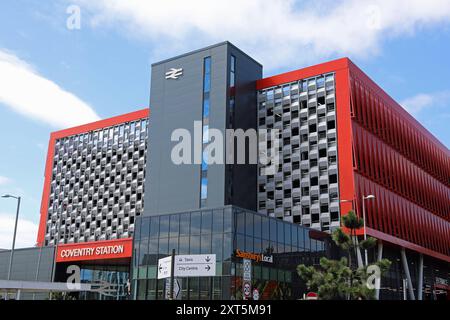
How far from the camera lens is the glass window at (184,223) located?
51.5 metres

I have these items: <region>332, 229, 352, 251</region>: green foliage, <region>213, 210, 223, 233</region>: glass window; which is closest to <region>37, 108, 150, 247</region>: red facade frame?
<region>213, 210, 223, 233</region>: glass window

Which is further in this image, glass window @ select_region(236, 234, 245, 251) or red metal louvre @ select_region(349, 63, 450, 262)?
red metal louvre @ select_region(349, 63, 450, 262)

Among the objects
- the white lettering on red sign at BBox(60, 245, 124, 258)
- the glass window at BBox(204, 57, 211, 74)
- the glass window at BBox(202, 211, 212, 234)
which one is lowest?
the white lettering on red sign at BBox(60, 245, 124, 258)

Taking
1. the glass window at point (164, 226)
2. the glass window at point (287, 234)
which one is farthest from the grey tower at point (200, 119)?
the glass window at point (164, 226)

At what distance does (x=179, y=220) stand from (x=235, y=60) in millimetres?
28465

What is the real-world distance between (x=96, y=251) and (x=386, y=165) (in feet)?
135

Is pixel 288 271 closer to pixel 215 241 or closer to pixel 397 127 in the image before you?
pixel 215 241

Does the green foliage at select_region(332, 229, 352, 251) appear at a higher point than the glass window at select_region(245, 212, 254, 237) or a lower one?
lower

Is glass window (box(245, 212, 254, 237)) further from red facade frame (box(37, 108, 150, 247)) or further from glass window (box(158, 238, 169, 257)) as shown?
red facade frame (box(37, 108, 150, 247))

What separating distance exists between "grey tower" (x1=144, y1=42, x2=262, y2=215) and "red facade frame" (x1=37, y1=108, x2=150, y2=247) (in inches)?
680

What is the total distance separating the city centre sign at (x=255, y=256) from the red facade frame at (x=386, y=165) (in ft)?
40.9

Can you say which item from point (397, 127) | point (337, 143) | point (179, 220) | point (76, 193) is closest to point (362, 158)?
point (337, 143)

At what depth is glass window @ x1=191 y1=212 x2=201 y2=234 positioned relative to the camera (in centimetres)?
5060

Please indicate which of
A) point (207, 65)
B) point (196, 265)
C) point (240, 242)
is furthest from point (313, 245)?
point (207, 65)
